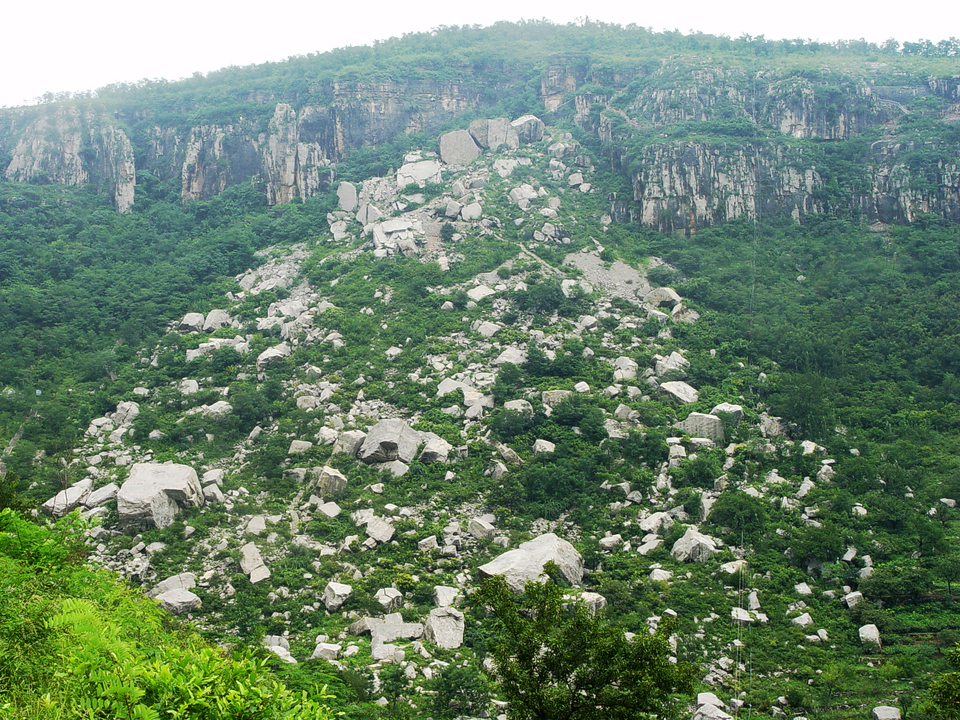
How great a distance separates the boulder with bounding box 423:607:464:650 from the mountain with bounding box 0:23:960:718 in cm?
10

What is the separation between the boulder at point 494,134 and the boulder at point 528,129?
1.22 ft

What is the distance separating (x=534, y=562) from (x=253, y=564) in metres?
8.39

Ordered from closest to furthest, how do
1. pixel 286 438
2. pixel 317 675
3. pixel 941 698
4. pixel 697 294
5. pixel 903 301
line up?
pixel 941 698
pixel 317 675
pixel 286 438
pixel 903 301
pixel 697 294

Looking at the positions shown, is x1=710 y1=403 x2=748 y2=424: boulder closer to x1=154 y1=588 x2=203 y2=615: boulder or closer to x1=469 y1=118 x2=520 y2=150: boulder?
x1=154 y1=588 x2=203 y2=615: boulder

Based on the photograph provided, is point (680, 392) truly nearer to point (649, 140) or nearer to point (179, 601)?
point (179, 601)

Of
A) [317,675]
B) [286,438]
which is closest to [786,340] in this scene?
[286,438]

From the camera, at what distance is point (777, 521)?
22.9 m

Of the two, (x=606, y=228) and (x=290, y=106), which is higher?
(x=290, y=106)

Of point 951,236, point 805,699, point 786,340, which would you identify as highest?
point 951,236

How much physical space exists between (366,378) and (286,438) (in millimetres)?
5191

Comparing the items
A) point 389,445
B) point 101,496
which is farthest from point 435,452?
A: point 101,496

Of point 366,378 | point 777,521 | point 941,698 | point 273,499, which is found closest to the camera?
point 941,698

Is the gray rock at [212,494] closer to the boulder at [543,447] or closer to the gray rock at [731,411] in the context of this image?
the boulder at [543,447]

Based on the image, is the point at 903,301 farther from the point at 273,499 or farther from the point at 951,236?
the point at 273,499
